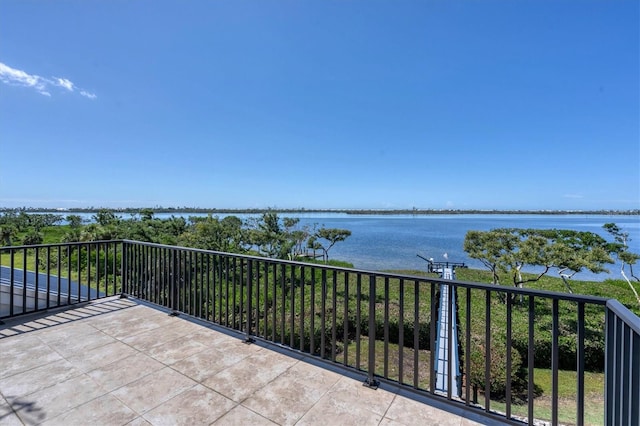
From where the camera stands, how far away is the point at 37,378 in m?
2.10

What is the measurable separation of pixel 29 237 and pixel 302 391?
26.5 metres

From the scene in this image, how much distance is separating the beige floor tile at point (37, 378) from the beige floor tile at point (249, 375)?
1.09 meters

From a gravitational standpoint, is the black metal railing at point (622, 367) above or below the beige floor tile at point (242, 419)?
above

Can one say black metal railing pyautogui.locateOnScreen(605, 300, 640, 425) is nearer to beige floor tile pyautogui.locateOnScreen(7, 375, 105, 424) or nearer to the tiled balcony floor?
the tiled balcony floor

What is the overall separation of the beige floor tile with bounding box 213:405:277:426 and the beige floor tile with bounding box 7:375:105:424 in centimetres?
95

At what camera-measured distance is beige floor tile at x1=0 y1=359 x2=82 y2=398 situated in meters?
1.95

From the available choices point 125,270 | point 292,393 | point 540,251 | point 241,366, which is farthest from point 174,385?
point 540,251

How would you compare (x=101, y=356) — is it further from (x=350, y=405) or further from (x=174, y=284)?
(x=350, y=405)

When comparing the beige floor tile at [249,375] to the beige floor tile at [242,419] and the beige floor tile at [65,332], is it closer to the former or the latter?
the beige floor tile at [242,419]

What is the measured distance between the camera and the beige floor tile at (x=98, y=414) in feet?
5.42

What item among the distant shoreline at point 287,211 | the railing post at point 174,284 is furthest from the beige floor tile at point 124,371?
the distant shoreline at point 287,211

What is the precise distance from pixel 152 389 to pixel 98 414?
0.32 m

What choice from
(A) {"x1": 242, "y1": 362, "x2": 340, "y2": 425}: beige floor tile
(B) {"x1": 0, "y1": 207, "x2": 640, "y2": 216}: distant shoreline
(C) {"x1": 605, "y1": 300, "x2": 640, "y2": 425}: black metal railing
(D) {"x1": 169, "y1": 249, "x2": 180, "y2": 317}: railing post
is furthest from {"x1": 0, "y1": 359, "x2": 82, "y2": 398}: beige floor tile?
(B) {"x1": 0, "y1": 207, "x2": 640, "y2": 216}: distant shoreline

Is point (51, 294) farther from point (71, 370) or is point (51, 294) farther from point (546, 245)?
point (546, 245)
